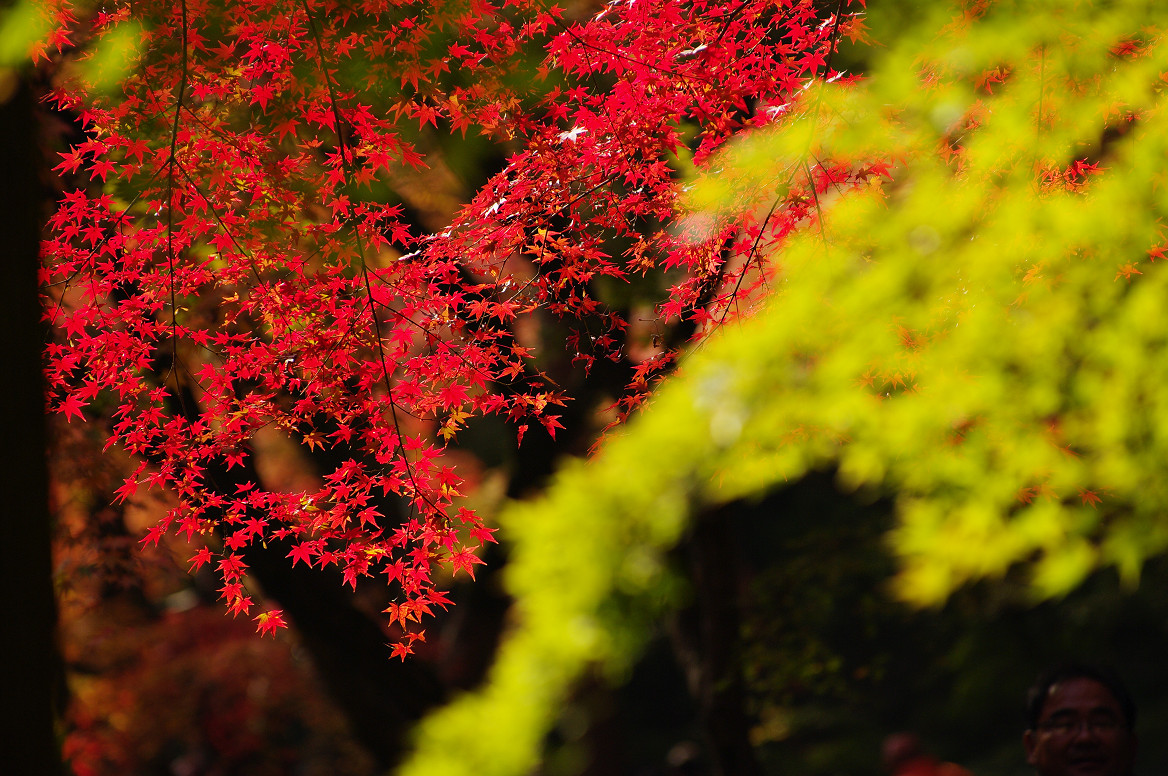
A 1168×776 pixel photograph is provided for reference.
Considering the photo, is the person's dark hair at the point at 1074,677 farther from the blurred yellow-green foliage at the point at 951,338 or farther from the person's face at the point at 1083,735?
the blurred yellow-green foliage at the point at 951,338

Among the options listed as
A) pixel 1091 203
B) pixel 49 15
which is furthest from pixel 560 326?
pixel 49 15

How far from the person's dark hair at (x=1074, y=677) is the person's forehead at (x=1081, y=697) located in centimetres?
1

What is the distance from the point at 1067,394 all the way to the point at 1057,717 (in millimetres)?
3354

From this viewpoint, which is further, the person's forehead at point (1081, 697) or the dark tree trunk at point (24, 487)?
the person's forehead at point (1081, 697)

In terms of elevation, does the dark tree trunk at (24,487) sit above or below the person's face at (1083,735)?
above

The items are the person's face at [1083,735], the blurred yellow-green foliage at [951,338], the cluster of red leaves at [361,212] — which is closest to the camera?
the person's face at [1083,735]

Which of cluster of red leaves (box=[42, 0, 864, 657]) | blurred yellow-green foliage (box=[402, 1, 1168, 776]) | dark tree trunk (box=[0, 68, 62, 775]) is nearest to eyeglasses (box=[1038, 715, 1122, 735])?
blurred yellow-green foliage (box=[402, 1, 1168, 776])

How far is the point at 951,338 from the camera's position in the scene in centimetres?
401

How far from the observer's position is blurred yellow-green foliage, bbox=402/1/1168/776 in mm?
3426

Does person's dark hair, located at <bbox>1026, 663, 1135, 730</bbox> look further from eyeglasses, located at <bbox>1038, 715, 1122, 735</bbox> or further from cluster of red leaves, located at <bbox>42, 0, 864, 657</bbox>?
cluster of red leaves, located at <bbox>42, 0, 864, 657</bbox>

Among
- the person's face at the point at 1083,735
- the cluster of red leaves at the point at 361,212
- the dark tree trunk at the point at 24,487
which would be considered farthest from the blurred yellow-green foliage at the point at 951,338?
the dark tree trunk at the point at 24,487

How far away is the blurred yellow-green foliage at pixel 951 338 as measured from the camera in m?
3.43

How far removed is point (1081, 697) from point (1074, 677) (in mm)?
61

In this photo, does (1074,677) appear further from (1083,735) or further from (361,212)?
(361,212)
